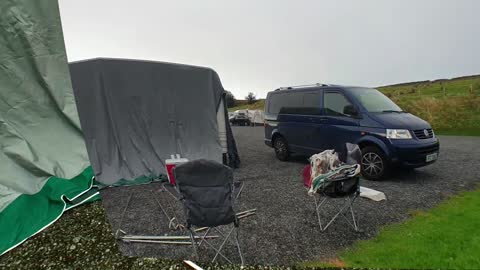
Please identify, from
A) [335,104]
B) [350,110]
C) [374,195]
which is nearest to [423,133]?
[350,110]

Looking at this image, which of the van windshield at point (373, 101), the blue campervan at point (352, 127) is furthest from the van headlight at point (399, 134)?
the van windshield at point (373, 101)

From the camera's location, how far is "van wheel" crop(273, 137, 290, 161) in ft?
26.1

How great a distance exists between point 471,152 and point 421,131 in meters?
4.87

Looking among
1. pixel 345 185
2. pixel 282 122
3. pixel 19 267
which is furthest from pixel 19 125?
pixel 282 122

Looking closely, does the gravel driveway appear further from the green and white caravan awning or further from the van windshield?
the van windshield

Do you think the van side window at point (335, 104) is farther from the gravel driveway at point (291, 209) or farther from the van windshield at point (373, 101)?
the gravel driveway at point (291, 209)

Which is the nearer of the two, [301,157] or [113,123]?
[113,123]

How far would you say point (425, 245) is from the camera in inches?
120

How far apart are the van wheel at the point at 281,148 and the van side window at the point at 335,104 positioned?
1757mm

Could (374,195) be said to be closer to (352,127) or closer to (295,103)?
(352,127)

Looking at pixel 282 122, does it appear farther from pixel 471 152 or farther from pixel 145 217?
pixel 471 152

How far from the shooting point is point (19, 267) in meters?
2.95

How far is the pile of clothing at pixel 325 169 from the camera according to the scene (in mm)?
3445

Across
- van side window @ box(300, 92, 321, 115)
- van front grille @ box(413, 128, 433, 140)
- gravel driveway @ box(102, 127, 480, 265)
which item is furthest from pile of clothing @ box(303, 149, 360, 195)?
van side window @ box(300, 92, 321, 115)
